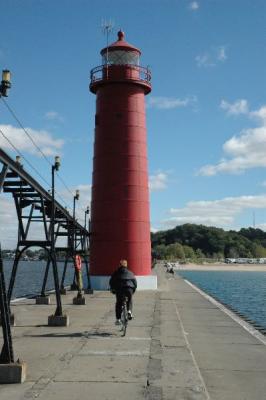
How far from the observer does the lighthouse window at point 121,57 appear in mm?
31141

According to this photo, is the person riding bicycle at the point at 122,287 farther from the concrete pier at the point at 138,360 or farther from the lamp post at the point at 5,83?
the lamp post at the point at 5,83

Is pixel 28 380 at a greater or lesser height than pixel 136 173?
lesser

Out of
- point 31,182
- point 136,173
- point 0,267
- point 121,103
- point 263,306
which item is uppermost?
point 121,103

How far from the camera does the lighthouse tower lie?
30.0 metres

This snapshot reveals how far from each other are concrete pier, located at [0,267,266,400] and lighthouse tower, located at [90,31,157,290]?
12.4m

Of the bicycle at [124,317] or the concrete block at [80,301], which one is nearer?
the bicycle at [124,317]

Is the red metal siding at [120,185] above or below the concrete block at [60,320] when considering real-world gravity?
above

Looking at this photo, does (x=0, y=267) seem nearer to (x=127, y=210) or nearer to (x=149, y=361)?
(x=149, y=361)

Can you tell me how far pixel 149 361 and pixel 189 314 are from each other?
1060cm

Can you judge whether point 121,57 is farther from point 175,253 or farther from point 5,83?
point 175,253

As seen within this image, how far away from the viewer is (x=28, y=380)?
27.3ft

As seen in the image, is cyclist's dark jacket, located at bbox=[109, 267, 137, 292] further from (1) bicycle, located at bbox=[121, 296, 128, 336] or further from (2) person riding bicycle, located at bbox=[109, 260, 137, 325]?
(1) bicycle, located at bbox=[121, 296, 128, 336]

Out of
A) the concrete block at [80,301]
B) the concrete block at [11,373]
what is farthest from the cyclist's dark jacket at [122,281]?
the concrete block at [80,301]

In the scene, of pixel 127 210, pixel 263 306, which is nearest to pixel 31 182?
pixel 127 210
